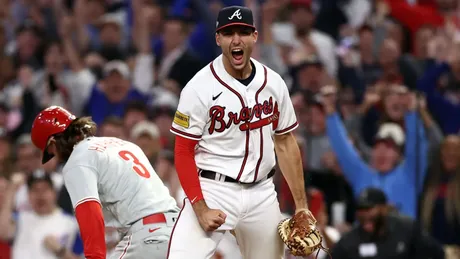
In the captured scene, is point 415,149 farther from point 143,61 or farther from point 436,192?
point 143,61

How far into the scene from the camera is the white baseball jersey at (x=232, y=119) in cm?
611

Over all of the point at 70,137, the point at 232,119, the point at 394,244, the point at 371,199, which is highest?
the point at 232,119

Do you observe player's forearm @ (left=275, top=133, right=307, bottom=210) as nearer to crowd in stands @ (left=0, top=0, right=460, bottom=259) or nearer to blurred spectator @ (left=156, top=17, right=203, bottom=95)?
crowd in stands @ (left=0, top=0, right=460, bottom=259)

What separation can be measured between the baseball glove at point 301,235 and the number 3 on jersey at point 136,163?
960mm

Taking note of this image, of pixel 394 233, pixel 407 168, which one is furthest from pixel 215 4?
pixel 394 233

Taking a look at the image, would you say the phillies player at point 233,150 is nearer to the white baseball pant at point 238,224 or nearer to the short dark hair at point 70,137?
the white baseball pant at point 238,224

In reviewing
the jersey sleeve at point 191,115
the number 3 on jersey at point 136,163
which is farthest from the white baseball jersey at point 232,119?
the number 3 on jersey at point 136,163

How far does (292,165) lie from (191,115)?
0.72 metres

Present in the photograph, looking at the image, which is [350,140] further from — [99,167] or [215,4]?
[99,167]

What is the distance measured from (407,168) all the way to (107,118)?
3.31 m

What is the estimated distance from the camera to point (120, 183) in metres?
6.54

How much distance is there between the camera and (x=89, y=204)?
615cm

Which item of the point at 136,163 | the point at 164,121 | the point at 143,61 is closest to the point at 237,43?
the point at 136,163

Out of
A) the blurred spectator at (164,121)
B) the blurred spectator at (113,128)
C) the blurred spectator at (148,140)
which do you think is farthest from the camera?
the blurred spectator at (164,121)
